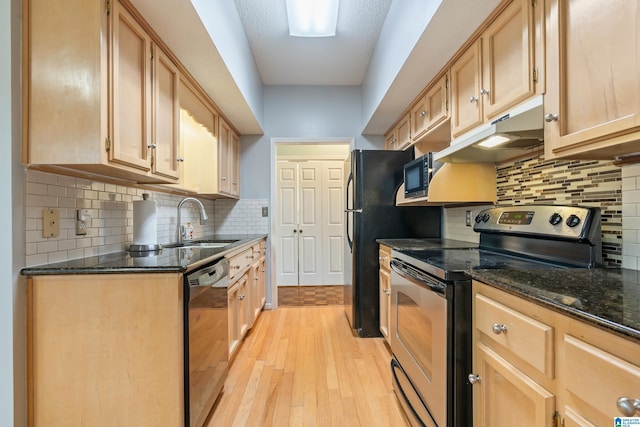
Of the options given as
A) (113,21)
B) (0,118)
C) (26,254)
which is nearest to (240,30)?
(113,21)

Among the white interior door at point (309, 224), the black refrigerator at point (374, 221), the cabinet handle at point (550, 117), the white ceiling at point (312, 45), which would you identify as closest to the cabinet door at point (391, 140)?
the black refrigerator at point (374, 221)

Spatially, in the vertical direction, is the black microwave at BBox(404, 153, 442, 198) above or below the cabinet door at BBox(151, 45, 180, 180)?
below

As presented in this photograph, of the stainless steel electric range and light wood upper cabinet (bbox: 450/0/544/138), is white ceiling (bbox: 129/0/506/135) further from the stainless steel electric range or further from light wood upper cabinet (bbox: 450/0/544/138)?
the stainless steel electric range

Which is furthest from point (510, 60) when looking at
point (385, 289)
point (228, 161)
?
point (228, 161)

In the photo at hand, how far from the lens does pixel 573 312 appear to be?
0.68 metres

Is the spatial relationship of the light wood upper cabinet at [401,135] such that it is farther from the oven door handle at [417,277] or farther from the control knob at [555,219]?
the control knob at [555,219]

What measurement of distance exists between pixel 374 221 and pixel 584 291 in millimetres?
1813

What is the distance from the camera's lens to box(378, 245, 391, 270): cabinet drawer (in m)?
2.31

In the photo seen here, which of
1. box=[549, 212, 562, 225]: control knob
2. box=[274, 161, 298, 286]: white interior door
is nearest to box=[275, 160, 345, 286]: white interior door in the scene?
box=[274, 161, 298, 286]: white interior door

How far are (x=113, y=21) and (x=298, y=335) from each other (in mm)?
2482

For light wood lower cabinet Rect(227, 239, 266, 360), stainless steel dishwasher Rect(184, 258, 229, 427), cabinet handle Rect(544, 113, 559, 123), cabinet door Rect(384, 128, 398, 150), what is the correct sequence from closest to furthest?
cabinet handle Rect(544, 113, 559, 123) < stainless steel dishwasher Rect(184, 258, 229, 427) < light wood lower cabinet Rect(227, 239, 266, 360) < cabinet door Rect(384, 128, 398, 150)

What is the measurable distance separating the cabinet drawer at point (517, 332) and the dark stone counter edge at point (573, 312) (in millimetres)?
63

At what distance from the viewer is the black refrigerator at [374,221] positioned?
262 cm

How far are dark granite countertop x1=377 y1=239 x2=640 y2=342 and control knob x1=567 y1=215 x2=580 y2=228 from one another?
0.20 m
